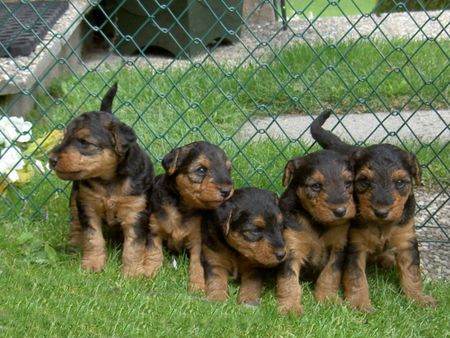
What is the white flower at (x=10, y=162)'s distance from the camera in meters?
5.81

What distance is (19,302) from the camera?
173 inches

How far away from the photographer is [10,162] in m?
5.85

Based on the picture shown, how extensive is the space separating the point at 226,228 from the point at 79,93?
3474 mm

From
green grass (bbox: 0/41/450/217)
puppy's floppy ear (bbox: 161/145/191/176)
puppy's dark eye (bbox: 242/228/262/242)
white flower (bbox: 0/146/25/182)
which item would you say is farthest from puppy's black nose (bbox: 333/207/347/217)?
white flower (bbox: 0/146/25/182)

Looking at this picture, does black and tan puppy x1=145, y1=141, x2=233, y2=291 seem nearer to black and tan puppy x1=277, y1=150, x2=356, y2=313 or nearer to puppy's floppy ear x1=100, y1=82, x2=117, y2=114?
black and tan puppy x1=277, y1=150, x2=356, y2=313

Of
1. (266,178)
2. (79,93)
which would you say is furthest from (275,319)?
(79,93)

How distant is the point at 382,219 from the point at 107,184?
1.55 m

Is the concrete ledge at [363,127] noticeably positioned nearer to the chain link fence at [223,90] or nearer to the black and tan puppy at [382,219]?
the chain link fence at [223,90]

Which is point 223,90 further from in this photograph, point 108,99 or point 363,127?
point 108,99

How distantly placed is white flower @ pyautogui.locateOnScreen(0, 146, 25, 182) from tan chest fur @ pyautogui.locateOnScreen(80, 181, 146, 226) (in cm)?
88

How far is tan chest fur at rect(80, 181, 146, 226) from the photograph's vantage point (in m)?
5.11

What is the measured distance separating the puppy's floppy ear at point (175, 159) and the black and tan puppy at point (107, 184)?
22 centimetres

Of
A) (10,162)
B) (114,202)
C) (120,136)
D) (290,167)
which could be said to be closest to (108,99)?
(120,136)

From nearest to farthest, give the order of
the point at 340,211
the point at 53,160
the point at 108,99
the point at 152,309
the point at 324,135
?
the point at 152,309 < the point at 340,211 < the point at 53,160 < the point at 108,99 < the point at 324,135
